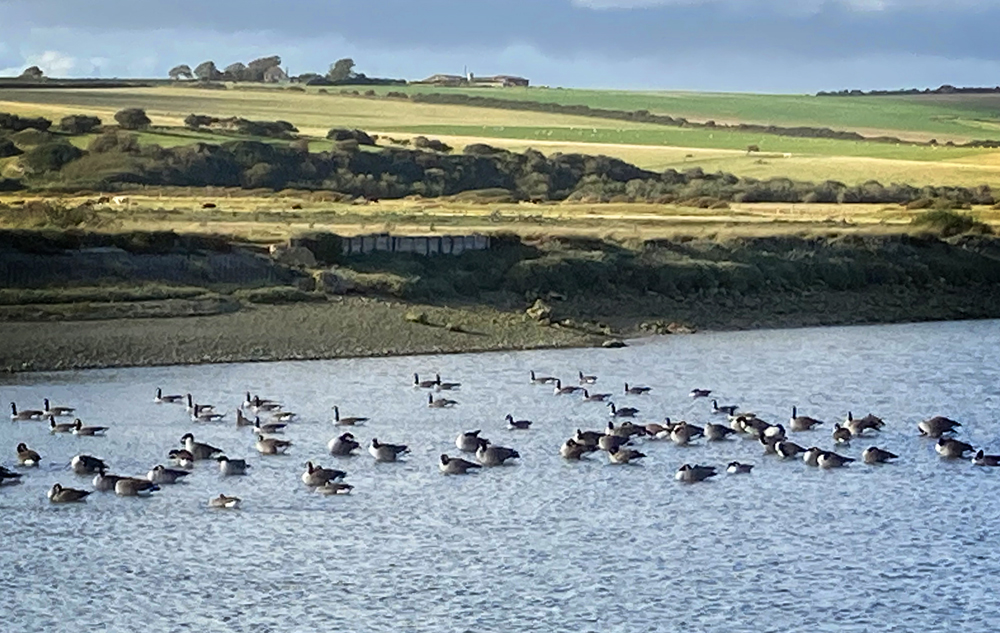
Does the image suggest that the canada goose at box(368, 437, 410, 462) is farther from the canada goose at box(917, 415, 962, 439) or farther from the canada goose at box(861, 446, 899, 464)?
the canada goose at box(917, 415, 962, 439)

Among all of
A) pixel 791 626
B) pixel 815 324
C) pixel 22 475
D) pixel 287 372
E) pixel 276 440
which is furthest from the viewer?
pixel 815 324

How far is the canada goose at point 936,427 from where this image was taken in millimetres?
31656

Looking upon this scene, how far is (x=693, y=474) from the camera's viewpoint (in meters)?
28.2

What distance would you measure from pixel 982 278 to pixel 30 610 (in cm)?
4192

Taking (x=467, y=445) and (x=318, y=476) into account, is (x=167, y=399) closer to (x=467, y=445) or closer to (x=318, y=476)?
(x=467, y=445)

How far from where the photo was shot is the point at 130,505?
1045 inches

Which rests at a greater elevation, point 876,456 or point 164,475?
point 876,456

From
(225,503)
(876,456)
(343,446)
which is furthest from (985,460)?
(225,503)

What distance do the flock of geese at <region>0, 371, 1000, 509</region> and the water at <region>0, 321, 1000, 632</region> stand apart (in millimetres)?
257

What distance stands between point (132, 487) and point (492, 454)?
18.3 ft

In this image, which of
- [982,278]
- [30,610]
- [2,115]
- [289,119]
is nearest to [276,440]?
[30,610]

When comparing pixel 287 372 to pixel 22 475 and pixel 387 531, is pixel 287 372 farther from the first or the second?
pixel 387 531

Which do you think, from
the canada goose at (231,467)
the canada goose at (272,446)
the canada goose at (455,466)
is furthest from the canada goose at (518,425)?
the canada goose at (231,467)

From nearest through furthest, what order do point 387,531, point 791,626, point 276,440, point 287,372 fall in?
point 791,626 < point 387,531 < point 276,440 < point 287,372
